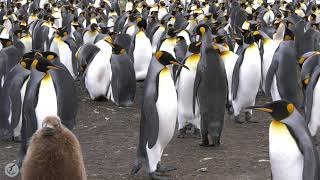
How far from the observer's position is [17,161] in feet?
19.8

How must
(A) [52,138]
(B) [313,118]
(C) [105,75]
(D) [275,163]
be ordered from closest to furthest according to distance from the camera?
(A) [52,138], (D) [275,163], (B) [313,118], (C) [105,75]

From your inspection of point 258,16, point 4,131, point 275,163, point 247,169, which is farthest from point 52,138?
point 258,16

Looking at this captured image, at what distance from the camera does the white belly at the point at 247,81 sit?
27.9ft

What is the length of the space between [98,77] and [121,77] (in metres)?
0.57

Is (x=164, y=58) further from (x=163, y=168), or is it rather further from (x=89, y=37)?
(x=89, y=37)

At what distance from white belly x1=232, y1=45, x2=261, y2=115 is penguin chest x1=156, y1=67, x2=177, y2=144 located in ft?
8.43

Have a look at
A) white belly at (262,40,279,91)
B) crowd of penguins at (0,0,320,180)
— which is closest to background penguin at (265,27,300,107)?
crowd of penguins at (0,0,320,180)

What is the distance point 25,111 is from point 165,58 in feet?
4.27

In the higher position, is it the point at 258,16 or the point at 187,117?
the point at 187,117

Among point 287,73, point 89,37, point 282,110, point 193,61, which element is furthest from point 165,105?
point 89,37

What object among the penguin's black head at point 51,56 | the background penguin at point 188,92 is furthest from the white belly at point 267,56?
the penguin's black head at point 51,56

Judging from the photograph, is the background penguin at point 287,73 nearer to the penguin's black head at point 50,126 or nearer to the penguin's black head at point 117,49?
the penguin's black head at point 117,49

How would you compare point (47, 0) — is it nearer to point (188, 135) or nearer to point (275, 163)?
point (188, 135)

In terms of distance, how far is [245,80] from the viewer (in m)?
8.55
